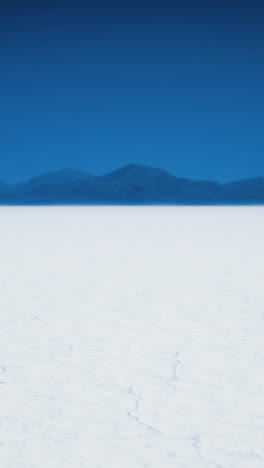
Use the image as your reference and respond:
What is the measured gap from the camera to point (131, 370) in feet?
9.48

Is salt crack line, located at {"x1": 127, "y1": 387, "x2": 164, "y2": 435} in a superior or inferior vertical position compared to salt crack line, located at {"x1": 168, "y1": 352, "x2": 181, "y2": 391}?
inferior

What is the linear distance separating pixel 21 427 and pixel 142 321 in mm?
1812

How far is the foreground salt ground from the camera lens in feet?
6.73

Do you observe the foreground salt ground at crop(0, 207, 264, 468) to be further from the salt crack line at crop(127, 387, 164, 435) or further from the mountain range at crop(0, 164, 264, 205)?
the mountain range at crop(0, 164, 264, 205)

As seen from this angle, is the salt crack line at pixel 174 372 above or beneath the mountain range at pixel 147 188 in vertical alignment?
beneath

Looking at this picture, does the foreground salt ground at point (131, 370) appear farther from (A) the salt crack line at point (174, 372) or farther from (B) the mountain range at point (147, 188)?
(B) the mountain range at point (147, 188)

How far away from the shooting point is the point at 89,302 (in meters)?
4.64

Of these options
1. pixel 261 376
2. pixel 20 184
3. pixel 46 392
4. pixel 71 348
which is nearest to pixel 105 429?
pixel 46 392

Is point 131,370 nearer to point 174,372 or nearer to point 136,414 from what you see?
point 174,372

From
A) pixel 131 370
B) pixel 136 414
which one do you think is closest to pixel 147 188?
pixel 131 370

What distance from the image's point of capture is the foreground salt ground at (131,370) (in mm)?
2051

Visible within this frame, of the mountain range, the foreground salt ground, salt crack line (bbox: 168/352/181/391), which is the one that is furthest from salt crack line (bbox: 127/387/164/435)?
the mountain range

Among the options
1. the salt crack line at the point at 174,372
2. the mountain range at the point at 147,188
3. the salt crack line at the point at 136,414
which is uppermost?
the mountain range at the point at 147,188

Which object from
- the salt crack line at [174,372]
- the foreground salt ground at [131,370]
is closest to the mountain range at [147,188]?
the foreground salt ground at [131,370]
